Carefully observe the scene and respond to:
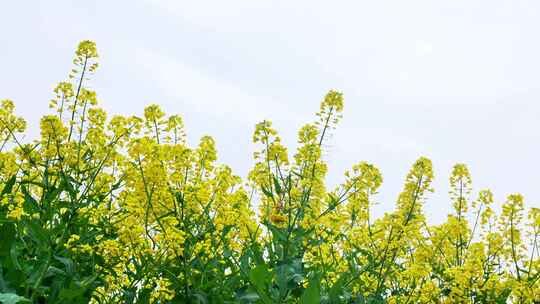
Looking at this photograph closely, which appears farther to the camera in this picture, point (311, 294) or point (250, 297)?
point (250, 297)

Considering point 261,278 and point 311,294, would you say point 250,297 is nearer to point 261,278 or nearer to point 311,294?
point 261,278

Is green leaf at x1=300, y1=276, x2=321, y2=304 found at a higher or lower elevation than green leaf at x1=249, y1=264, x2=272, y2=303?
lower

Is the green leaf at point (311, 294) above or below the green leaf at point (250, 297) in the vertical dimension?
below

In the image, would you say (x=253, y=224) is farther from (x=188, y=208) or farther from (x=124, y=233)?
(x=124, y=233)

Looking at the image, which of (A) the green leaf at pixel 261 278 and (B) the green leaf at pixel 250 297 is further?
(B) the green leaf at pixel 250 297

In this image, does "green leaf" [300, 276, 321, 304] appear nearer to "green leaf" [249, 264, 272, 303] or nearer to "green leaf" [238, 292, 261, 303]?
"green leaf" [249, 264, 272, 303]

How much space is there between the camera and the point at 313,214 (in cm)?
602

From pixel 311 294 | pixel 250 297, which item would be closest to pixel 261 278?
pixel 311 294

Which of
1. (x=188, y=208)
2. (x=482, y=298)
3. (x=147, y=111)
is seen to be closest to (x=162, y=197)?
(x=188, y=208)

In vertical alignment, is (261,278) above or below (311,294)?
above

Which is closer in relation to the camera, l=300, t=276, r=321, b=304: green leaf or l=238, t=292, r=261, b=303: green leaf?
l=300, t=276, r=321, b=304: green leaf

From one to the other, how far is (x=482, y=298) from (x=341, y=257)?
1.38 meters

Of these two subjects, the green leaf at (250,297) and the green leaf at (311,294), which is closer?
the green leaf at (311,294)

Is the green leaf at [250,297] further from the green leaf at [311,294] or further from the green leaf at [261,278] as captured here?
the green leaf at [311,294]
